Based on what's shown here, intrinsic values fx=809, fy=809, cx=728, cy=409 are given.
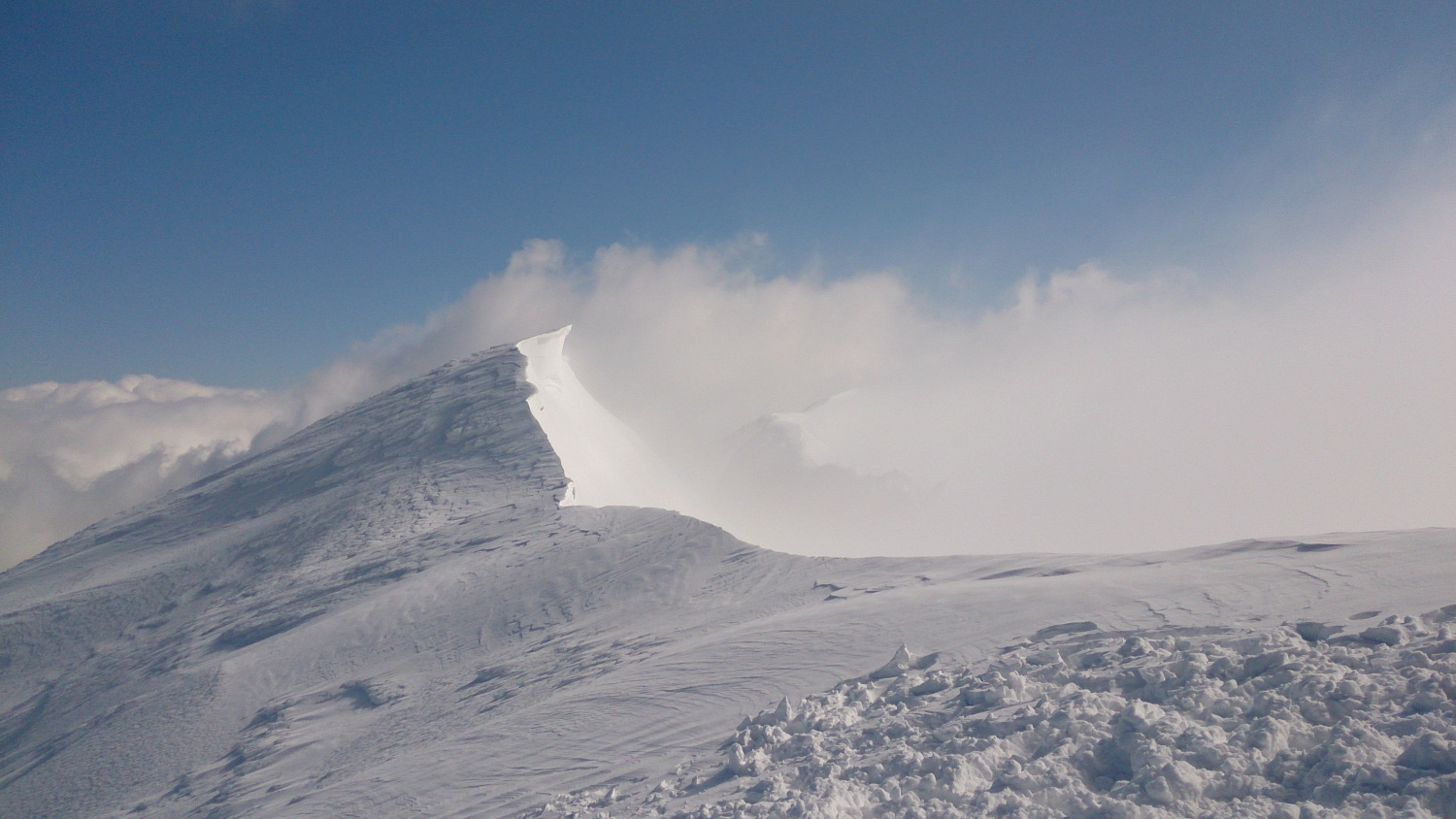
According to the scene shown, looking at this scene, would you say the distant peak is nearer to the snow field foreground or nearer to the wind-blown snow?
the wind-blown snow

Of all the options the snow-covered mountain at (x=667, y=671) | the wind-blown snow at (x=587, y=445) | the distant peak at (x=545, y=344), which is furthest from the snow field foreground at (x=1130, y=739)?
the distant peak at (x=545, y=344)

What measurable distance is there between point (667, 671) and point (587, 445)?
1728cm

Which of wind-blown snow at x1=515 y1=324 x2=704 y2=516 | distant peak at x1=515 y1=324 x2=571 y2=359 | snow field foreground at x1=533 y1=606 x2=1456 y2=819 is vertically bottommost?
snow field foreground at x1=533 y1=606 x2=1456 y2=819

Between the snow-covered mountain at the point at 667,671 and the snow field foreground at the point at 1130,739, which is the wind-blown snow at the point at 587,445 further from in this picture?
the snow field foreground at the point at 1130,739

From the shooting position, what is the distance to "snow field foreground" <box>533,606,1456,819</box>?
19.0ft

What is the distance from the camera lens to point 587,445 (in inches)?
1081

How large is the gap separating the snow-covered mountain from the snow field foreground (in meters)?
0.03

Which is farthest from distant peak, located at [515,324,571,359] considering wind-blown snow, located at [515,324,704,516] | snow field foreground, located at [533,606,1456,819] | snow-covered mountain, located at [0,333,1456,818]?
snow field foreground, located at [533,606,1456,819]

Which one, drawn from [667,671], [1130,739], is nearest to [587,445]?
[667,671]

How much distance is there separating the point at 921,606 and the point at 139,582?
20.5 m

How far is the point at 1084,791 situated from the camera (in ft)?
20.1

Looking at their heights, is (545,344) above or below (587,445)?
above

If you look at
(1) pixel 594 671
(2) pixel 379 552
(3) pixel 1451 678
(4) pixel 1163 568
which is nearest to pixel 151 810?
(1) pixel 594 671

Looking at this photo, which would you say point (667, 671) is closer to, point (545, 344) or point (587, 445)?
point (587, 445)
